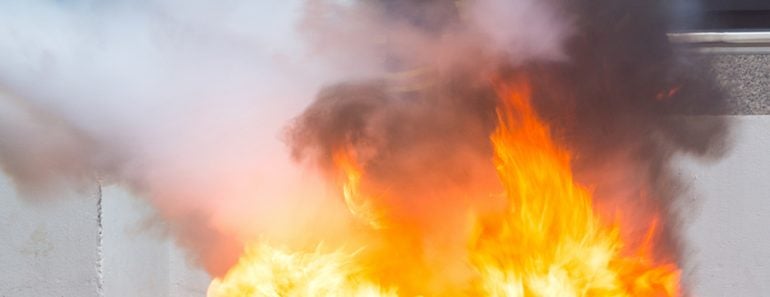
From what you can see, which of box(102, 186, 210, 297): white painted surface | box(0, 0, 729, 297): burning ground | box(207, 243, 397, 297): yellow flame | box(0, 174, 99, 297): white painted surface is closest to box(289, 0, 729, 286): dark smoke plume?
box(0, 0, 729, 297): burning ground

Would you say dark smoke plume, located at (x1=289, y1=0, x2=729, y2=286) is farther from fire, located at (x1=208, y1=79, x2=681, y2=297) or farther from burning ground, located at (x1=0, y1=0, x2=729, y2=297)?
fire, located at (x1=208, y1=79, x2=681, y2=297)

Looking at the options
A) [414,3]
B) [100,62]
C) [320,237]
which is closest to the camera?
[100,62]

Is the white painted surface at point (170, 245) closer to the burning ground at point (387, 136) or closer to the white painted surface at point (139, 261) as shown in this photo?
the white painted surface at point (139, 261)

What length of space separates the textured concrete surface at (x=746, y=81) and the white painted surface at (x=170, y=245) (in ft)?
0.24

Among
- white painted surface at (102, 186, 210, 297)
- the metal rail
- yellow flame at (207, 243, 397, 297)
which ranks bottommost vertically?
yellow flame at (207, 243, 397, 297)

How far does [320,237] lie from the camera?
14.1 ft

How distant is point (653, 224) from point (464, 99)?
1.15m

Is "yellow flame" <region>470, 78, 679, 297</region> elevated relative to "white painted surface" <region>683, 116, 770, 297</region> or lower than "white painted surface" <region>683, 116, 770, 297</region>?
lower

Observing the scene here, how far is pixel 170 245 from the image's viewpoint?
448 centimetres

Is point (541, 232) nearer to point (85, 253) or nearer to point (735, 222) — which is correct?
point (735, 222)

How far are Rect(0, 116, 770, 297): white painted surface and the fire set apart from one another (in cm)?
56

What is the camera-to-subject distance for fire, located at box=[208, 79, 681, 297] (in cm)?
390

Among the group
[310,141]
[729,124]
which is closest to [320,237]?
[310,141]

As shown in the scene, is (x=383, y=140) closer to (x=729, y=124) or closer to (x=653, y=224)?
(x=653, y=224)
